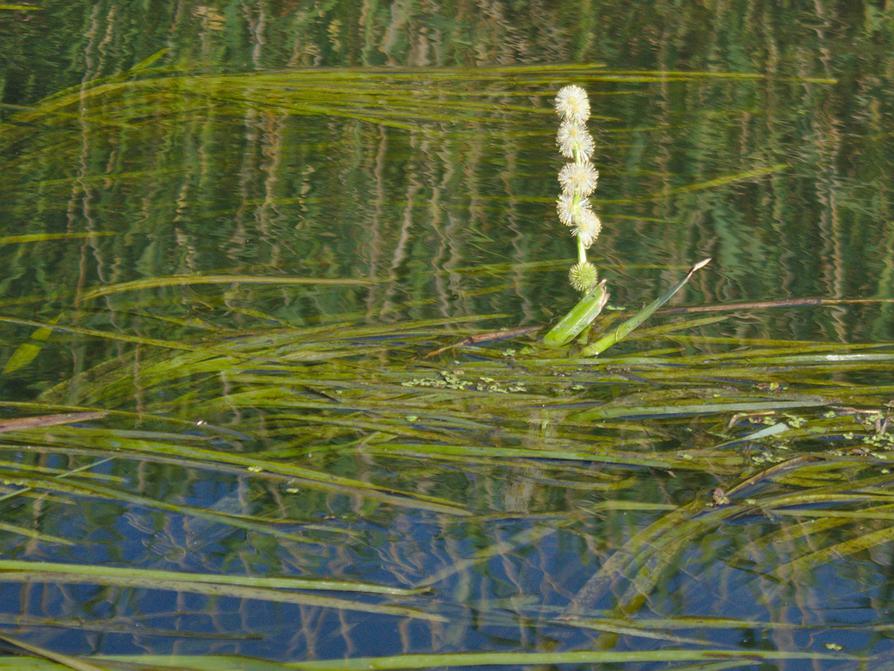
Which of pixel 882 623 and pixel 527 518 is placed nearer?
pixel 882 623

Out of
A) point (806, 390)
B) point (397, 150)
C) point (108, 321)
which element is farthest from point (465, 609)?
point (397, 150)

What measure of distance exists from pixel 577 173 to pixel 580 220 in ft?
0.44

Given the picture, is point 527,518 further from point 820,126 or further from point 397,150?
point 820,126

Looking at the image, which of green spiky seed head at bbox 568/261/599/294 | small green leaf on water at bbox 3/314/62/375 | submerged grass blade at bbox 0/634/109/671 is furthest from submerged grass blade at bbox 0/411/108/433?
green spiky seed head at bbox 568/261/599/294

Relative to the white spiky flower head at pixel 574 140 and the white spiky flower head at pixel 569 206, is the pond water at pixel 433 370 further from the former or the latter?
the white spiky flower head at pixel 574 140

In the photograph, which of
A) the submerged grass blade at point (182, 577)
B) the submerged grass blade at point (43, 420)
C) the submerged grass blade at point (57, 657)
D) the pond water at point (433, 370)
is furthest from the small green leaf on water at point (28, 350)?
the submerged grass blade at point (57, 657)

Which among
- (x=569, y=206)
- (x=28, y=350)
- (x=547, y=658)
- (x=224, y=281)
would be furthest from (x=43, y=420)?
(x=569, y=206)

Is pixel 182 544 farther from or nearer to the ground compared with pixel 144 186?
nearer to the ground

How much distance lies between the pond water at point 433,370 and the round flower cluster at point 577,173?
0.66 feet

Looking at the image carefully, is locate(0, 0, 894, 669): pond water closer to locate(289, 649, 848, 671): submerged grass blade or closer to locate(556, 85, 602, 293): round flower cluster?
locate(289, 649, 848, 671): submerged grass blade

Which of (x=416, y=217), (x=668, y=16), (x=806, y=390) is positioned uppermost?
(x=668, y=16)

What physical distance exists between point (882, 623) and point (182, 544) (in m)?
1.19

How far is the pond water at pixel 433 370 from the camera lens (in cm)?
210

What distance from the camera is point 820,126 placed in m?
5.02
